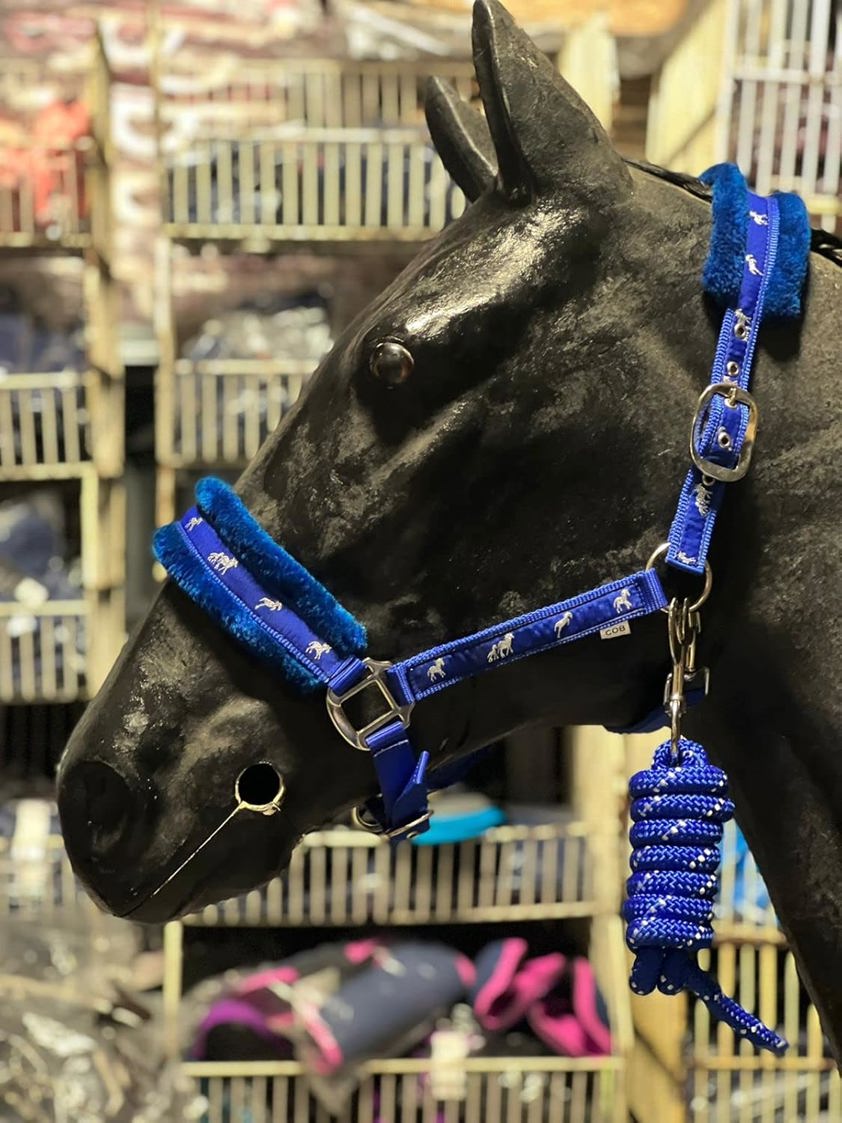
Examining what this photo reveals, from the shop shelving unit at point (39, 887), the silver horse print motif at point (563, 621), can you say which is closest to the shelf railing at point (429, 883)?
the shop shelving unit at point (39, 887)

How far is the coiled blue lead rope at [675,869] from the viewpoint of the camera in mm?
459

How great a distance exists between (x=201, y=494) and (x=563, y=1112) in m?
1.20

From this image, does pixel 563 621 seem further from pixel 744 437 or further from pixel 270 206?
pixel 270 206

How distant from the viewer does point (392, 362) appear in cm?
44

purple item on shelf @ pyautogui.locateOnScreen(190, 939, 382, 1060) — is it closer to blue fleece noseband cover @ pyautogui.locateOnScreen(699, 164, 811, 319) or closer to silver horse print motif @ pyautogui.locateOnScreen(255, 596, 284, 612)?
silver horse print motif @ pyautogui.locateOnScreen(255, 596, 284, 612)

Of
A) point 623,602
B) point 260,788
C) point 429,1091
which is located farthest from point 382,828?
point 429,1091

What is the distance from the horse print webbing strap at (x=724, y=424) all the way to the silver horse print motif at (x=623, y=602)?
1.0 inches

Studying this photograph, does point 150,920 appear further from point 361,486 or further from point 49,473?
point 49,473

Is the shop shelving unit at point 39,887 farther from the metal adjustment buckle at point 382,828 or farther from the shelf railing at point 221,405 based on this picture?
the metal adjustment buckle at point 382,828

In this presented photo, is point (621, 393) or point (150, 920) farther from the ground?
point (621, 393)

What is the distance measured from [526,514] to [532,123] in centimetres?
17

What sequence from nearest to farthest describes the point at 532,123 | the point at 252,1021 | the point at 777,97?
the point at 532,123 → the point at 777,97 → the point at 252,1021

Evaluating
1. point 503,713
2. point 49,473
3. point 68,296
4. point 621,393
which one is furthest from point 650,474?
point 68,296

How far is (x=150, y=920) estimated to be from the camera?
510 millimetres
